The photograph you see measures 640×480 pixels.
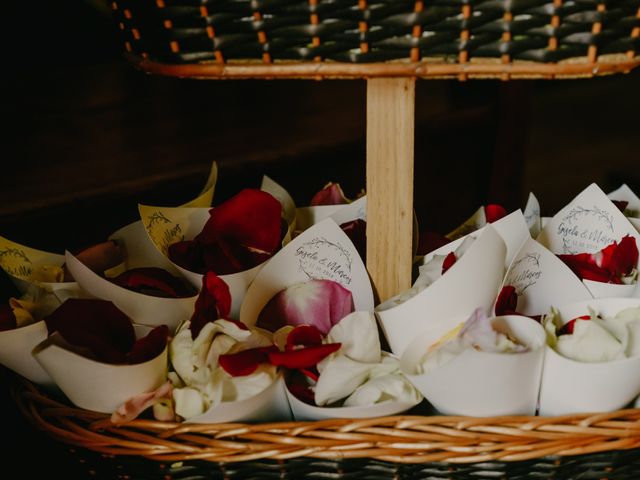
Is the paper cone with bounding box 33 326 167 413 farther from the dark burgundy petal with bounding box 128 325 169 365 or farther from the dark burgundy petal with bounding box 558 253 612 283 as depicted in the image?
the dark burgundy petal with bounding box 558 253 612 283

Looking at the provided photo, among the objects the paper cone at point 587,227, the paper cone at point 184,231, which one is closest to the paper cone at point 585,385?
the paper cone at point 587,227

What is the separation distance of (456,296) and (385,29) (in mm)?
286

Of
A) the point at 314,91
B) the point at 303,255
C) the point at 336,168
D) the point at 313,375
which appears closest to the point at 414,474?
the point at 313,375

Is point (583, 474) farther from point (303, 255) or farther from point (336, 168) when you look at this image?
point (336, 168)

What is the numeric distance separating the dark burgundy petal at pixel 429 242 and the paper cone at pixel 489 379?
0.24 m

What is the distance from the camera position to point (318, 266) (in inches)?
33.8

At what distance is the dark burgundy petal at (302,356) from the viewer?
0.75 m

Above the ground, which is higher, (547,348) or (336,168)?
(336,168)

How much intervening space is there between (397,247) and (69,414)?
1.27 ft

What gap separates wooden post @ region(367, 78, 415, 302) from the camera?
767 mm

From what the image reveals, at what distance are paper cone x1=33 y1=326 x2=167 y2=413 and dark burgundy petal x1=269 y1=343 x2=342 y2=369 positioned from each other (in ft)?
0.39

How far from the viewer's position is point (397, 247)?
0.83 meters

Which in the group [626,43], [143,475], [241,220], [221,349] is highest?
[626,43]

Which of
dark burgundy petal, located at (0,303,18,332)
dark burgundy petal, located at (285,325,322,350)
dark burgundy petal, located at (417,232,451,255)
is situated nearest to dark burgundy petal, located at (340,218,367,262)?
dark burgundy petal, located at (417,232,451,255)
